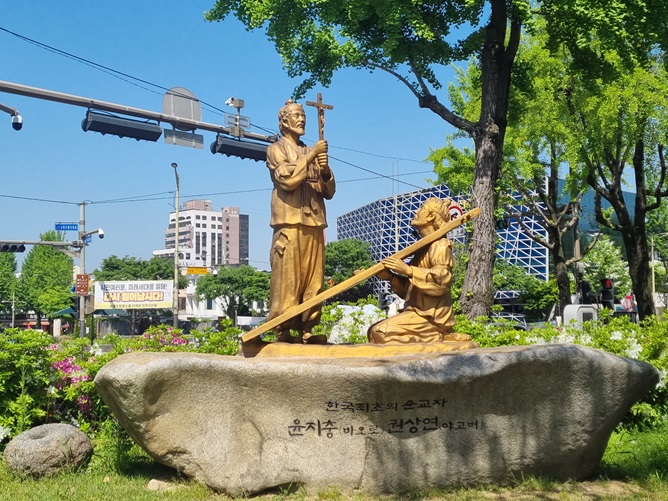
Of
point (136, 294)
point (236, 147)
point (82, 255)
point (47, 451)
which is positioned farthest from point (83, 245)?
point (47, 451)

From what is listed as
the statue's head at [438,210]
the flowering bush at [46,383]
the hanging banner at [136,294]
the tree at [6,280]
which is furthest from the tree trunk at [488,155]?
the tree at [6,280]

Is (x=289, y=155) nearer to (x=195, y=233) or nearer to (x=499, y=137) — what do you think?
(x=499, y=137)

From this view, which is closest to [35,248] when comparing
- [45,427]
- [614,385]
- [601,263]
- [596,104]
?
[601,263]

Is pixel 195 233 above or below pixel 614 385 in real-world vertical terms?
above

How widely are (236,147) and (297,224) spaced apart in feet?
24.8

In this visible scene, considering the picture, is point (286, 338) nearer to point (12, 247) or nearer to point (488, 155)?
point (488, 155)

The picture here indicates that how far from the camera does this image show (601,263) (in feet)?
134

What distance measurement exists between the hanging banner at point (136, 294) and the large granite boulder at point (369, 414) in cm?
2870

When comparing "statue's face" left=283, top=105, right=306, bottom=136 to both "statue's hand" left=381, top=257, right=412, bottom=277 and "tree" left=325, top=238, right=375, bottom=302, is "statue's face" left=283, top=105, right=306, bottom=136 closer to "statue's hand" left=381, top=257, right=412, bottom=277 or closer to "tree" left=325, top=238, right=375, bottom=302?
"statue's hand" left=381, top=257, right=412, bottom=277

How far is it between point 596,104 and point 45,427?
15.4m

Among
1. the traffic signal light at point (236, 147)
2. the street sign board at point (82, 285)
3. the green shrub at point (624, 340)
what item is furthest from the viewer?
the street sign board at point (82, 285)

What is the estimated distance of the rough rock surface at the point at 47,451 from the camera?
626 centimetres

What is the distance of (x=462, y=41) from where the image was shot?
12.4 meters

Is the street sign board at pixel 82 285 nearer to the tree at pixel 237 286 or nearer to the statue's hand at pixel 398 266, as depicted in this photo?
the statue's hand at pixel 398 266
